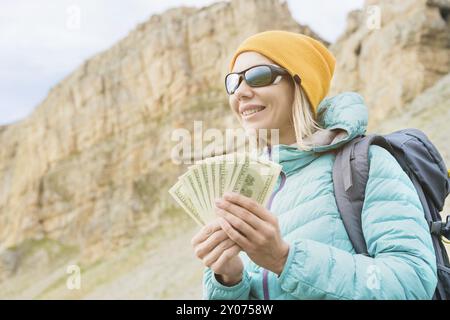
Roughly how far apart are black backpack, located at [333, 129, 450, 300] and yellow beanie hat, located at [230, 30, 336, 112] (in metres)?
0.38

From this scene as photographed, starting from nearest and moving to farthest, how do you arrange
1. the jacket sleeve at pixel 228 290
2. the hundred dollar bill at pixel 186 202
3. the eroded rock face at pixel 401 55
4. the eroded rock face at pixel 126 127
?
the hundred dollar bill at pixel 186 202 < the jacket sleeve at pixel 228 290 < the eroded rock face at pixel 401 55 < the eroded rock face at pixel 126 127

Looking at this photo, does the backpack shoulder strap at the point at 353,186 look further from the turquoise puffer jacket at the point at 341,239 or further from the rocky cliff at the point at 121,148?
the rocky cliff at the point at 121,148

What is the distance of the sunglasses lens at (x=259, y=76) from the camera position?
2.41 metres

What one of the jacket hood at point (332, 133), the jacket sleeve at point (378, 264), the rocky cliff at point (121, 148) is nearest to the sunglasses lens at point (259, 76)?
the jacket hood at point (332, 133)

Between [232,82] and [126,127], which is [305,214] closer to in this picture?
[232,82]

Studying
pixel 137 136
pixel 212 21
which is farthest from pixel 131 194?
pixel 212 21

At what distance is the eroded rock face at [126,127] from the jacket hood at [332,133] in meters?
46.9

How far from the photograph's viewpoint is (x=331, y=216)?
2074 mm

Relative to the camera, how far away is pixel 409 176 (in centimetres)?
221

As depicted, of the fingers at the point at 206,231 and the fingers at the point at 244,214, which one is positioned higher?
the fingers at the point at 244,214

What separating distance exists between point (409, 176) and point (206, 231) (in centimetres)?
93

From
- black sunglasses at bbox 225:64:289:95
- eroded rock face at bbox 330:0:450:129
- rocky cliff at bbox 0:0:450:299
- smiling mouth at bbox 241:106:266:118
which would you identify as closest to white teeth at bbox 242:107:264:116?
smiling mouth at bbox 241:106:266:118

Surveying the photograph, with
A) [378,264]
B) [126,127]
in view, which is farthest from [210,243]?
[126,127]
